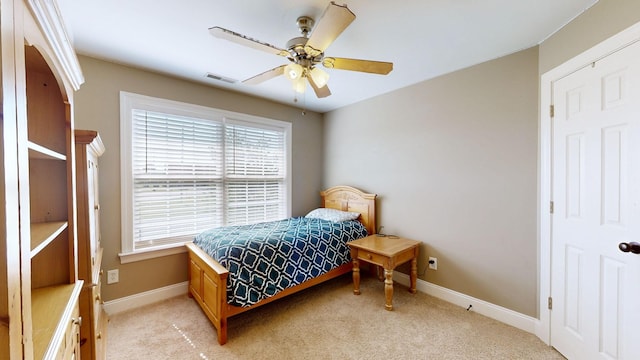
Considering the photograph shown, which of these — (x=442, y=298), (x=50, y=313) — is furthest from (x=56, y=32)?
(x=442, y=298)

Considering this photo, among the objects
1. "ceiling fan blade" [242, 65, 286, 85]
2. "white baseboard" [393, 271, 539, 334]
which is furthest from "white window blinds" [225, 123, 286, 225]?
"white baseboard" [393, 271, 539, 334]

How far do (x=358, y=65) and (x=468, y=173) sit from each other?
165 cm

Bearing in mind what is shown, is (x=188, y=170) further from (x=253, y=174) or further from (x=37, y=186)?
(x=37, y=186)

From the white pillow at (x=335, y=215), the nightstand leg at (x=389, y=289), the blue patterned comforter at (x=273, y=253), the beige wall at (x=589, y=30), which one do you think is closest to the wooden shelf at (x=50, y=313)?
the blue patterned comforter at (x=273, y=253)

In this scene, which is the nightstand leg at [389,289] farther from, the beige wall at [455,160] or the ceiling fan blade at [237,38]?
the ceiling fan blade at [237,38]

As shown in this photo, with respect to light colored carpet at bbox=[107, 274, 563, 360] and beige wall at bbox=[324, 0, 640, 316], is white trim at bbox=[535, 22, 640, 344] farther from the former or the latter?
light colored carpet at bbox=[107, 274, 563, 360]

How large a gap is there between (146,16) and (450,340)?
337cm

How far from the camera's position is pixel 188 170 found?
117 inches

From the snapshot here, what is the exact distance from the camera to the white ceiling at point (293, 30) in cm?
169

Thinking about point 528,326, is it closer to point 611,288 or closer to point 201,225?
point 611,288

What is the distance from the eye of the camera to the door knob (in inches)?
56.0

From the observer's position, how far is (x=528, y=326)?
2.21 metres

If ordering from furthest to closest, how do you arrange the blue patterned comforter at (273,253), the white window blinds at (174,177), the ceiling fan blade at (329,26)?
the white window blinds at (174,177)
the blue patterned comforter at (273,253)
the ceiling fan blade at (329,26)

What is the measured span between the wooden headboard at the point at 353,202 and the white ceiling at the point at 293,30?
1660mm
